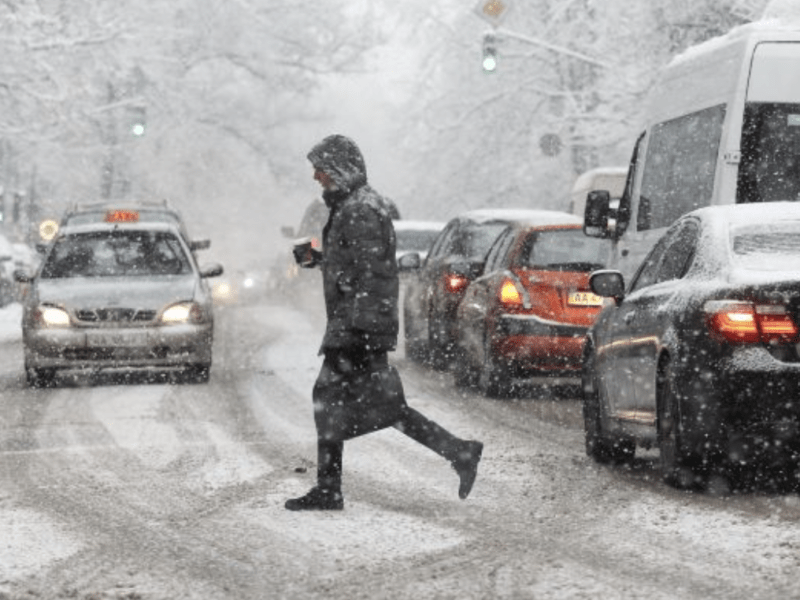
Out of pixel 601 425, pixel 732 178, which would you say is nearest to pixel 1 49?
pixel 732 178

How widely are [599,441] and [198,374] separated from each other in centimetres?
809

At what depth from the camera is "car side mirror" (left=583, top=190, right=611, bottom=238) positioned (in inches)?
678

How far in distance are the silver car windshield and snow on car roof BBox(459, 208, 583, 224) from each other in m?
3.14

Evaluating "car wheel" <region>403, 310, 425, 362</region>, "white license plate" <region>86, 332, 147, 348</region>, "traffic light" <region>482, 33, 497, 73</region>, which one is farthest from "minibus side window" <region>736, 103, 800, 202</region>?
"traffic light" <region>482, 33, 497, 73</region>

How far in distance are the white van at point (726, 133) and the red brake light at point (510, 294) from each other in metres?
0.82

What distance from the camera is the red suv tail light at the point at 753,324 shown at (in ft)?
33.6

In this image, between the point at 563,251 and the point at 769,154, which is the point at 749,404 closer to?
the point at 769,154

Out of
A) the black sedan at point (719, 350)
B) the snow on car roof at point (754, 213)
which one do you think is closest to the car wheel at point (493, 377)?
the black sedan at point (719, 350)

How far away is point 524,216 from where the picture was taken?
20.1m

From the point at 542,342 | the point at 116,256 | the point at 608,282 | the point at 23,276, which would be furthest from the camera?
the point at 116,256

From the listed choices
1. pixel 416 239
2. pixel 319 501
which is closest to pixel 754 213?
pixel 319 501

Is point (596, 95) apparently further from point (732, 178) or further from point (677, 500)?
point (677, 500)

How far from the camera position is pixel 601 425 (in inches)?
484

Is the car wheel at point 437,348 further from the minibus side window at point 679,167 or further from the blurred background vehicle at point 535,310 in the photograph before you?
the minibus side window at point 679,167
